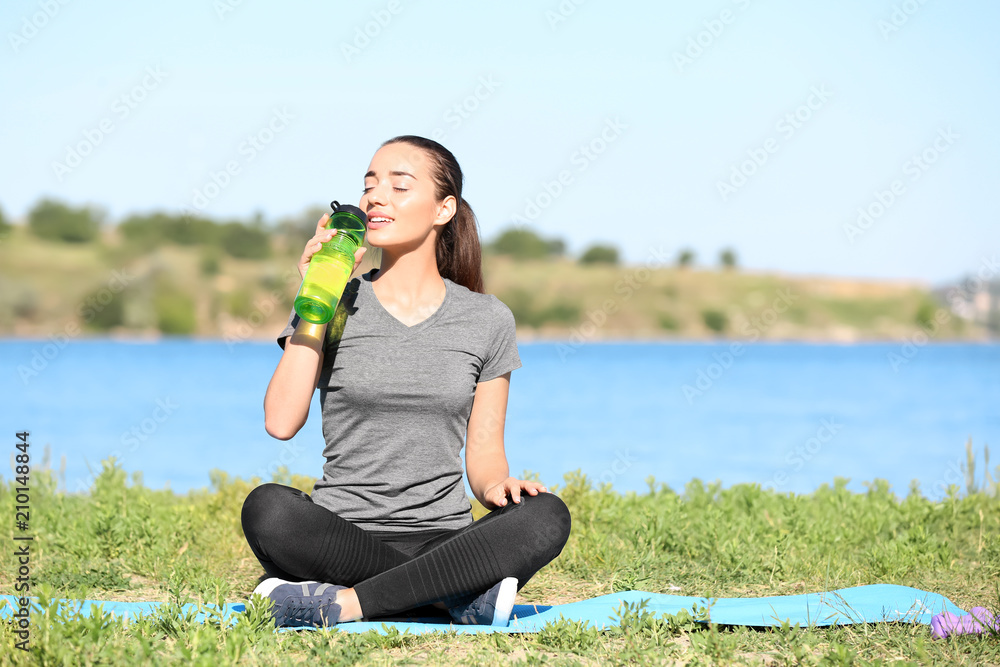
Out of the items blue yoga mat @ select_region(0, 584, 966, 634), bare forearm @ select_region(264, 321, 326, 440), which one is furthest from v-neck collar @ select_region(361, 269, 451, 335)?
blue yoga mat @ select_region(0, 584, 966, 634)

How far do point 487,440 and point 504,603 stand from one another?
0.71m

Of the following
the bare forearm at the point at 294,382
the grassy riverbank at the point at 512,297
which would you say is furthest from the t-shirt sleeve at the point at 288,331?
the grassy riverbank at the point at 512,297

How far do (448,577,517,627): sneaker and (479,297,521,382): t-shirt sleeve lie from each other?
2.98 ft

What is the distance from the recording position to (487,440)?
3.95 m

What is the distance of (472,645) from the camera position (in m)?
3.34

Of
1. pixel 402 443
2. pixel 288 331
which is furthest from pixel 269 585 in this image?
pixel 288 331

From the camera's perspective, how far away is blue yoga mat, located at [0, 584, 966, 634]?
139 inches

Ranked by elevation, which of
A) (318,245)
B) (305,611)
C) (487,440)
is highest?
(318,245)

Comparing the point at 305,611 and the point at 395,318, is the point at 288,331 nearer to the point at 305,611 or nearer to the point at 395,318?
the point at 395,318

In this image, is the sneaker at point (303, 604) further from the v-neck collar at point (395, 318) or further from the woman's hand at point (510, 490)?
the v-neck collar at point (395, 318)

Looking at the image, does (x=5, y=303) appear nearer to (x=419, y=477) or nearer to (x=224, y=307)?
(x=224, y=307)

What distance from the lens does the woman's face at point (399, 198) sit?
386 cm

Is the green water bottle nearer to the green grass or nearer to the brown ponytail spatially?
the brown ponytail

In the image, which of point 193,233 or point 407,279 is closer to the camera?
point 407,279
